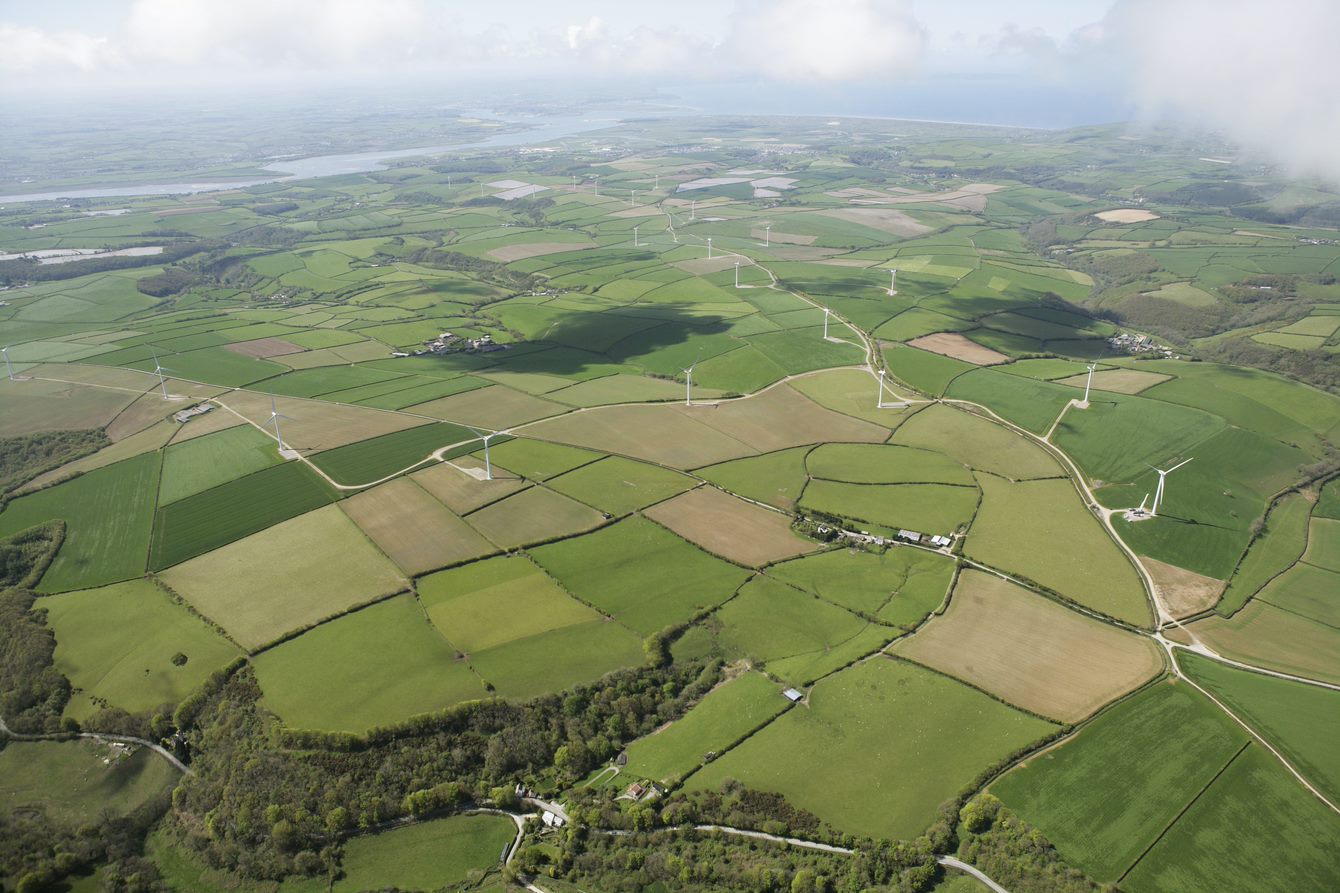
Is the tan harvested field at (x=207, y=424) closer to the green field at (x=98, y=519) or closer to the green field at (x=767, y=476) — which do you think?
the green field at (x=98, y=519)

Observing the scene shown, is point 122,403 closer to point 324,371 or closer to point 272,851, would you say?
point 324,371

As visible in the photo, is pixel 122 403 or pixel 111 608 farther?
pixel 122 403

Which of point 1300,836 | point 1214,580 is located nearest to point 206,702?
point 1300,836


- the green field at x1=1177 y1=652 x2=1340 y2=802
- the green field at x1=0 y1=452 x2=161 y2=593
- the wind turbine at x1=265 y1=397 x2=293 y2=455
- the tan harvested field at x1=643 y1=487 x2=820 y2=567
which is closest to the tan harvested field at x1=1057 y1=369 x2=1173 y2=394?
the green field at x1=1177 y1=652 x2=1340 y2=802

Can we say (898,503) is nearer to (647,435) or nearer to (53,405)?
(647,435)

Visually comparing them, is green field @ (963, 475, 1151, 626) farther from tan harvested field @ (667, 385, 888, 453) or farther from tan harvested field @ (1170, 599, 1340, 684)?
tan harvested field @ (667, 385, 888, 453)

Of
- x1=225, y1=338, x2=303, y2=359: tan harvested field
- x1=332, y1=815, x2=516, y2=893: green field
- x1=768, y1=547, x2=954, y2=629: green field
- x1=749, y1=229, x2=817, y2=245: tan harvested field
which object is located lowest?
x1=332, y1=815, x2=516, y2=893: green field
